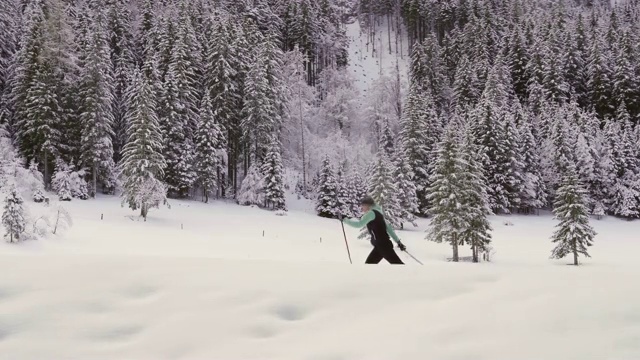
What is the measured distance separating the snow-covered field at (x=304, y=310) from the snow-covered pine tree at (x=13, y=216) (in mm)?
20082

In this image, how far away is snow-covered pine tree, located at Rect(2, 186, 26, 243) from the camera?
2123cm

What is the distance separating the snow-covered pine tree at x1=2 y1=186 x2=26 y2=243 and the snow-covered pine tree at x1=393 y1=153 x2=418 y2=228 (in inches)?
1226

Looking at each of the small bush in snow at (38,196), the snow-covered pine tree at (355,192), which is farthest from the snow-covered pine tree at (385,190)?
the small bush in snow at (38,196)

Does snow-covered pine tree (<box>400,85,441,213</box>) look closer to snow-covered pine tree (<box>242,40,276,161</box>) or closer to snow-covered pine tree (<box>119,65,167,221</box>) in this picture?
snow-covered pine tree (<box>242,40,276,161</box>)

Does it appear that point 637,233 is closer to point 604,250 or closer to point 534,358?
point 604,250

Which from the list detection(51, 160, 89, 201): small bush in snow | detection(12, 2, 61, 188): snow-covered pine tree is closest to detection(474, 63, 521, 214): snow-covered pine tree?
detection(51, 160, 89, 201): small bush in snow

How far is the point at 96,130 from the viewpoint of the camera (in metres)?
42.8

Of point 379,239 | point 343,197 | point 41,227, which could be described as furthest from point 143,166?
point 379,239

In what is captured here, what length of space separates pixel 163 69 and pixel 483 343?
176 ft

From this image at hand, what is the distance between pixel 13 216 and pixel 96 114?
2424 cm

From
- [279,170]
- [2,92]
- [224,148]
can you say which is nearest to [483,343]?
[279,170]

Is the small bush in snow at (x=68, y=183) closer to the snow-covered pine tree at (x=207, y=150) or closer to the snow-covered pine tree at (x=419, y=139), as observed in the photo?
the snow-covered pine tree at (x=207, y=150)

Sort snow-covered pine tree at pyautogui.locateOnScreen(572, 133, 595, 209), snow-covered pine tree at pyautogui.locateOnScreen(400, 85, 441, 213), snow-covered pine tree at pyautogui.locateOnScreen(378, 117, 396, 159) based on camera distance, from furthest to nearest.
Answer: snow-covered pine tree at pyautogui.locateOnScreen(378, 117, 396, 159) < snow-covered pine tree at pyautogui.locateOnScreen(572, 133, 595, 209) < snow-covered pine tree at pyautogui.locateOnScreen(400, 85, 441, 213)

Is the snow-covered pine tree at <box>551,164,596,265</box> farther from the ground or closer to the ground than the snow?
closer to the ground
